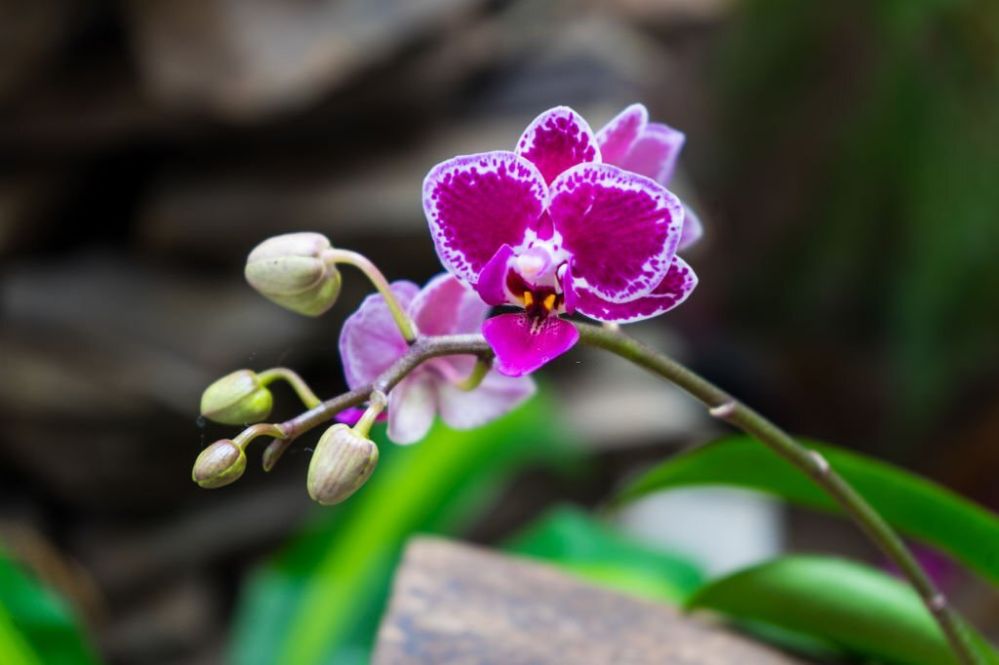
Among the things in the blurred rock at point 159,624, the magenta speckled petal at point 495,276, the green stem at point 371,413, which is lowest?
the green stem at point 371,413

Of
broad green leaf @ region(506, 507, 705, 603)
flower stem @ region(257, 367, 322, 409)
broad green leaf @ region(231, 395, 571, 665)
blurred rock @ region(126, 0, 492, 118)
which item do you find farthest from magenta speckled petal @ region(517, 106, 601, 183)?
blurred rock @ region(126, 0, 492, 118)

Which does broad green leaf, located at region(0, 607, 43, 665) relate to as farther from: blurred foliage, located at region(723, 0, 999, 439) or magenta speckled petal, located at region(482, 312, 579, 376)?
blurred foliage, located at region(723, 0, 999, 439)

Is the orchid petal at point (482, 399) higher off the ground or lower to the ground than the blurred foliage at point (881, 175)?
lower

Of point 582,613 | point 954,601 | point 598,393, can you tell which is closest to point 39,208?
point 598,393

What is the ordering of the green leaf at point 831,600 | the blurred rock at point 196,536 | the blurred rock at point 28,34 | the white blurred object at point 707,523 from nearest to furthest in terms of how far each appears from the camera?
the green leaf at point 831,600 < the blurred rock at point 28,34 < the blurred rock at point 196,536 < the white blurred object at point 707,523

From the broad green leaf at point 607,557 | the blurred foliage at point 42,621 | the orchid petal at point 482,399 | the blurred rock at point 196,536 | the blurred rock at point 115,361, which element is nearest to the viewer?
the orchid petal at point 482,399

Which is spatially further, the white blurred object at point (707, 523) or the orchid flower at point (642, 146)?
the white blurred object at point (707, 523)

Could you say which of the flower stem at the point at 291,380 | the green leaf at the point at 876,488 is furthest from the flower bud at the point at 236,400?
the green leaf at the point at 876,488

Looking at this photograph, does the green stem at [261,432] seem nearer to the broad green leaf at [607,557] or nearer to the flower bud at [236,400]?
the flower bud at [236,400]

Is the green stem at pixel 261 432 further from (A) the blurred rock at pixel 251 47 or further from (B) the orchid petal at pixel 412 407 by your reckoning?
(A) the blurred rock at pixel 251 47
